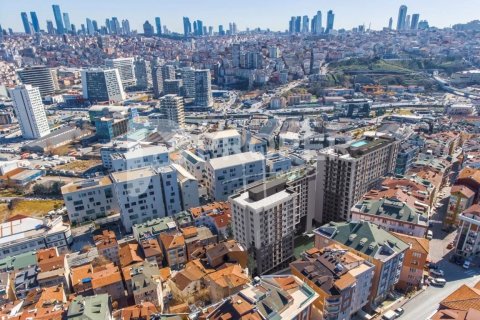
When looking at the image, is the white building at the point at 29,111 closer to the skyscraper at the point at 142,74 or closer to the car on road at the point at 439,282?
the skyscraper at the point at 142,74

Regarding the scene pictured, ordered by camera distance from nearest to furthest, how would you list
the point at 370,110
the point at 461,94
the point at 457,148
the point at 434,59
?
1. the point at 457,148
2. the point at 370,110
3. the point at 461,94
4. the point at 434,59

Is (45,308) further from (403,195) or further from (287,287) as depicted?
(403,195)

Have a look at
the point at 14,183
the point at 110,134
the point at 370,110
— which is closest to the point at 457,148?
the point at 370,110

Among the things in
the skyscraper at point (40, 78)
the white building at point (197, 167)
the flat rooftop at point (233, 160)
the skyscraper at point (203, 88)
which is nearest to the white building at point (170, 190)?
the flat rooftop at point (233, 160)

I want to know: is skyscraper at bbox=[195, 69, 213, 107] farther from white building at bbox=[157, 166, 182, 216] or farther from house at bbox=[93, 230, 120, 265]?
house at bbox=[93, 230, 120, 265]

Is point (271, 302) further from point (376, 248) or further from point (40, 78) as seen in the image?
point (40, 78)

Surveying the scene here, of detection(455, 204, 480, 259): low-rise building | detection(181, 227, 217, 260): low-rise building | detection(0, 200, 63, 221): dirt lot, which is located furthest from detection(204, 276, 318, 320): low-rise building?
detection(0, 200, 63, 221): dirt lot
